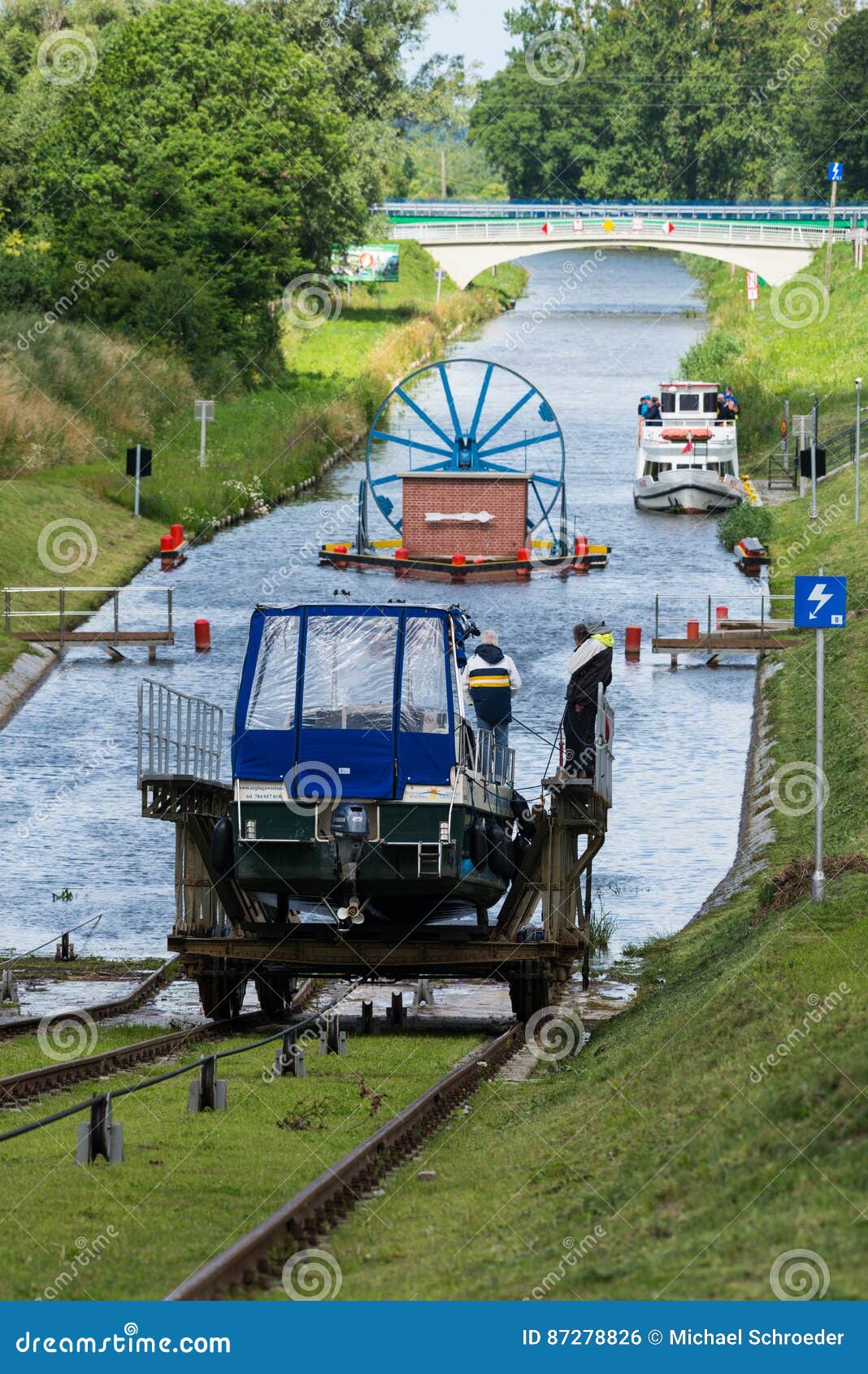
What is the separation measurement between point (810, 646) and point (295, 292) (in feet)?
172

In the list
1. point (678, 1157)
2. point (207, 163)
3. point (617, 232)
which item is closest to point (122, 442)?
point (207, 163)

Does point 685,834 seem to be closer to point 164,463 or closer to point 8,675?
point 8,675

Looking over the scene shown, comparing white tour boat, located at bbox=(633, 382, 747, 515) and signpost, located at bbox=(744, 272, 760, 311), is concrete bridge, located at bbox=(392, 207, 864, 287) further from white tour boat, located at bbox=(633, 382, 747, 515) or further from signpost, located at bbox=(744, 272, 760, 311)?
white tour boat, located at bbox=(633, 382, 747, 515)

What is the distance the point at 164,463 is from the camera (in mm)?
65938

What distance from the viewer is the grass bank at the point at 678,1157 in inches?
355

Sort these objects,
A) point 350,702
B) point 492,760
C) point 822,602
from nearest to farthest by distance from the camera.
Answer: point 350,702
point 822,602
point 492,760

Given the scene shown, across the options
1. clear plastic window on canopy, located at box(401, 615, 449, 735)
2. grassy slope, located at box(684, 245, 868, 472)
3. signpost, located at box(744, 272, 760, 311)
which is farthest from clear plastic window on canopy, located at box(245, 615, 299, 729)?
signpost, located at box(744, 272, 760, 311)

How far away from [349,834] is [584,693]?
10.9 ft

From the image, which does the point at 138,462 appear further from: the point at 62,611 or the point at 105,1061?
the point at 105,1061

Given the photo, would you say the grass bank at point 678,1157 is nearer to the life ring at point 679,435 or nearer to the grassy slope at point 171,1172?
the grassy slope at point 171,1172

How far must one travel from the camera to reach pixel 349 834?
18.9 metres

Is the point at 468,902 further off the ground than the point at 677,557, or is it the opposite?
the point at 677,557

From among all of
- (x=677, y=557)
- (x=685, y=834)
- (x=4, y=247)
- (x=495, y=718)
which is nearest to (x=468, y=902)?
(x=495, y=718)

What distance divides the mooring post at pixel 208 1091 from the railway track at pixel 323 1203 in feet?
4.47
